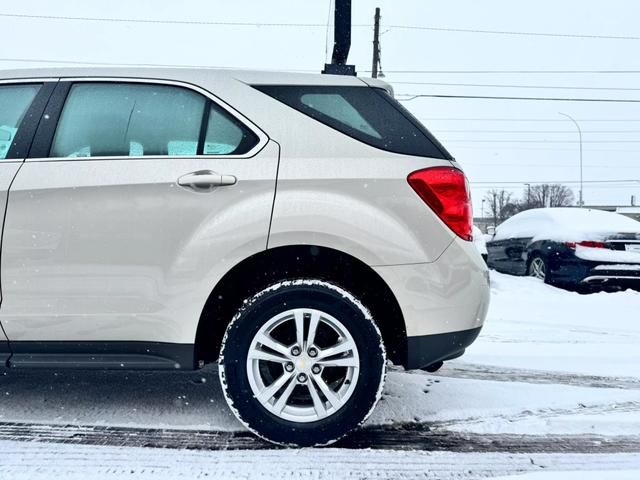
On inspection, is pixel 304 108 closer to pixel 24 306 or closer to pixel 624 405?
pixel 24 306

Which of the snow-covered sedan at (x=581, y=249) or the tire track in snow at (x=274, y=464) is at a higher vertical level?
the tire track in snow at (x=274, y=464)

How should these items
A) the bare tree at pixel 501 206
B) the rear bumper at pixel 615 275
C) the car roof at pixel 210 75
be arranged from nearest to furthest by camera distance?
the car roof at pixel 210 75 → the rear bumper at pixel 615 275 → the bare tree at pixel 501 206

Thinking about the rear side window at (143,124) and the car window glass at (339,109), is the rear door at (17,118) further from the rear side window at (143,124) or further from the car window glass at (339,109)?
the car window glass at (339,109)

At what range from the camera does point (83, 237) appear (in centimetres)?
265

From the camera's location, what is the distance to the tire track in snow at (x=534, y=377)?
369cm

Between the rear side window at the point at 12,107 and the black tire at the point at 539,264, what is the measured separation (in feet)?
24.6

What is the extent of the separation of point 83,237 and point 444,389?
2.28m

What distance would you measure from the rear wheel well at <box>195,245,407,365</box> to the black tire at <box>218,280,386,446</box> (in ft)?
0.53

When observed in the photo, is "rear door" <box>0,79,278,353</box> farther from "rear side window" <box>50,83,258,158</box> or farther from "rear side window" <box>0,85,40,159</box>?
"rear side window" <box>0,85,40,159</box>

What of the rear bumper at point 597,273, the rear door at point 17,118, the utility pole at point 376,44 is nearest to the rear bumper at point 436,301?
the rear door at point 17,118

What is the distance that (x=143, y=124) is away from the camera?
286 centimetres

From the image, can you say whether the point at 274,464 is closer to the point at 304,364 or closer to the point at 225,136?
the point at 304,364

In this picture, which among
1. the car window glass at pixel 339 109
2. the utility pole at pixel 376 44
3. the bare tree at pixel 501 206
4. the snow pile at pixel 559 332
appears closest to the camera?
the car window glass at pixel 339 109

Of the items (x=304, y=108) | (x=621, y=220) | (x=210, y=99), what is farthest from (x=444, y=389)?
(x=621, y=220)
